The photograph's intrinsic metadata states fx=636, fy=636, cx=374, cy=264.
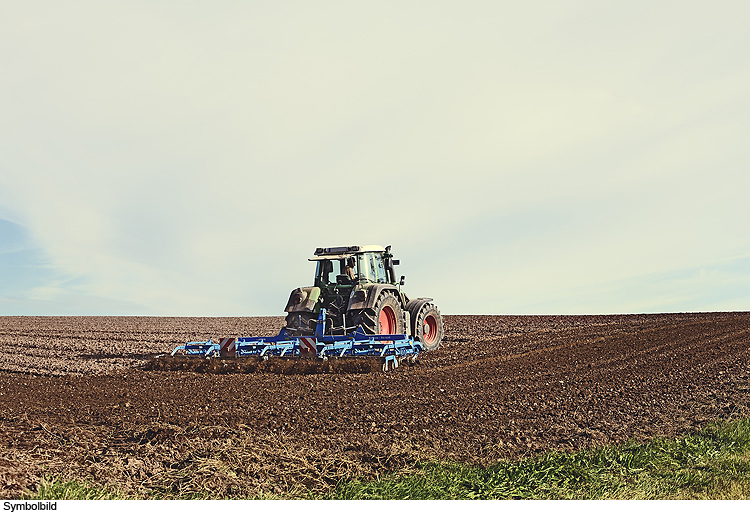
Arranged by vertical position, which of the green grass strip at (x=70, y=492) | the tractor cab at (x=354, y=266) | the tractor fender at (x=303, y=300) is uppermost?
the tractor cab at (x=354, y=266)

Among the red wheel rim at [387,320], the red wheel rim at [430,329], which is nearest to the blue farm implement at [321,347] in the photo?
the red wheel rim at [387,320]

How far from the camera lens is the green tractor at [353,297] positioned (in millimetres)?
12688

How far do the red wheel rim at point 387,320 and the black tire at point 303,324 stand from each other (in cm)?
141

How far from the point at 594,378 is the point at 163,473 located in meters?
7.02

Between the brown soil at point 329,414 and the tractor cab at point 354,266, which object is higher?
the tractor cab at point 354,266

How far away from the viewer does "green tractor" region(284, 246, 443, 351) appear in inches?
500

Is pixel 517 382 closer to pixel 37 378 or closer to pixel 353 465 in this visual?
pixel 353 465

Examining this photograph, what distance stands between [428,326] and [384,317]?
2.31m

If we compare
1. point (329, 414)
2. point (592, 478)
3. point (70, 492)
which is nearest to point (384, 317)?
point (329, 414)

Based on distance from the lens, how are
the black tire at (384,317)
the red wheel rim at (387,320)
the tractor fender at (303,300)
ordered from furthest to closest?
the tractor fender at (303,300) → the red wheel rim at (387,320) → the black tire at (384,317)

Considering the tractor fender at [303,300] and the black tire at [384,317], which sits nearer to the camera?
the black tire at [384,317]

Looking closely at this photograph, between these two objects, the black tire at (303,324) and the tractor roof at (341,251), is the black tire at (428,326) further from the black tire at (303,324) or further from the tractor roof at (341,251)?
the black tire at (303,324)

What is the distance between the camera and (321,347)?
1221 centimetres

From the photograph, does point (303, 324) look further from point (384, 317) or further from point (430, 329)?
point (430, 329)
